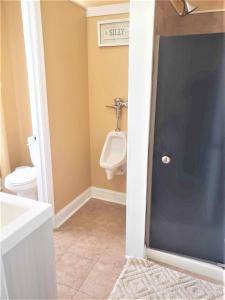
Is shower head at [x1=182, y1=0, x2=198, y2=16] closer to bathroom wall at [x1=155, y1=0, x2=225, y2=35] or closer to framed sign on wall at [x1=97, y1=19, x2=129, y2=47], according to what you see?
bathroom wall at [x1=155, y1=0, x2=225, y2=35]

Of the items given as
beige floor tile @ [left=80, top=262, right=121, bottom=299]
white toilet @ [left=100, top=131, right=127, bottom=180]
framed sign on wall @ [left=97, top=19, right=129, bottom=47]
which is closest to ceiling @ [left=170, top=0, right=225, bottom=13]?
framed sign on wall @ [left=97, top=19, right=129, bottom=47]

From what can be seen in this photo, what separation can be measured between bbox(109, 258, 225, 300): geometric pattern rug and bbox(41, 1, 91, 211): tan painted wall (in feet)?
3.29

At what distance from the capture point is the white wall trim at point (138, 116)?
1.51 m

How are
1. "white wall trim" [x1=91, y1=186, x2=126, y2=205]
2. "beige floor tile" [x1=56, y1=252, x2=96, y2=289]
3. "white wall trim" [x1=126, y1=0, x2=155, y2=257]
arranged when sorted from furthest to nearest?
"white wall trim" [x1=91, y1=186, x2=126, y2=205], "beige floor tile" [x1=56, y1=252, x2=96, y2=289], "white wall trim" [x1=126, y1=0, x2=155, y2=257]

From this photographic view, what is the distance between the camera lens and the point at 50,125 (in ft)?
7.11

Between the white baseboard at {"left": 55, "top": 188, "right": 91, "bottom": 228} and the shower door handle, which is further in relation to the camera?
the white baseboard at {"left": 55, "top": 188, "right": 91, "bottom": 228}

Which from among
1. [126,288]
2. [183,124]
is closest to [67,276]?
[126,288]

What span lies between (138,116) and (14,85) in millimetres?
1914

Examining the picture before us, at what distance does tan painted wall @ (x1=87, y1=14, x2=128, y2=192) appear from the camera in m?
2.56

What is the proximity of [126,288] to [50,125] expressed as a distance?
4.80 feet

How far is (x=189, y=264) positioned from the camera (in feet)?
6.06

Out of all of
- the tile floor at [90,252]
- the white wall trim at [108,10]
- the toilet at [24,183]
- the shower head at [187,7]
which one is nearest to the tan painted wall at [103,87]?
the white wall trim at [108,10]

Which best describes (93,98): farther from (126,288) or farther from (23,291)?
(23,291)

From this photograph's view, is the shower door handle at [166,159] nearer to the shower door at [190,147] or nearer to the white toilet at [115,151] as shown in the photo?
the shower door at [190,147]
